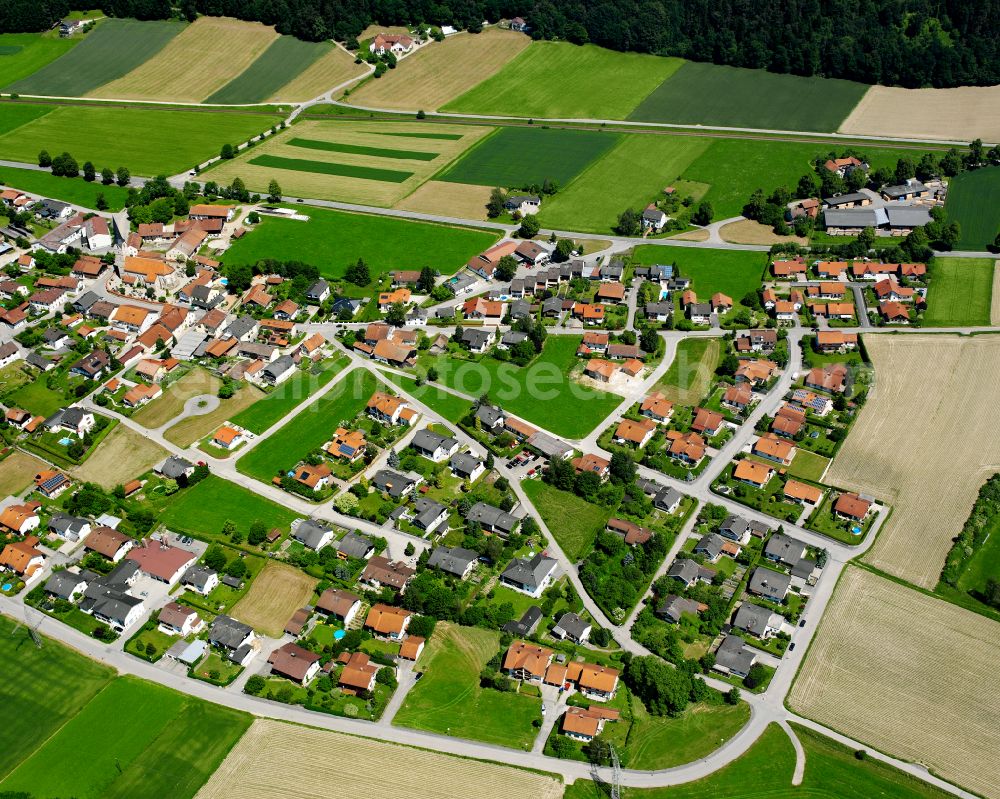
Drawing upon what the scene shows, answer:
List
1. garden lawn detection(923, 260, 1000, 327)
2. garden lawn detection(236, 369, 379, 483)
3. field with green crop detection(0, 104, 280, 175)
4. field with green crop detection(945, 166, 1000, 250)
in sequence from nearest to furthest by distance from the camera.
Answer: garden lawn detection(236, 369, 379, 483) → garden lawn detection(923, 260, 1000, 327) → field with green crop detection(945, 166, 1000, 250) → field with green crop detection(0, 104, 280, 175)

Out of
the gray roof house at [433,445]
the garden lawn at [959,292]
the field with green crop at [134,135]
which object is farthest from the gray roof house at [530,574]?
the field with green crop at [134,135]

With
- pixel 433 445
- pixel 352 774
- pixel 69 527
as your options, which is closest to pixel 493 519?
pixel 433 445

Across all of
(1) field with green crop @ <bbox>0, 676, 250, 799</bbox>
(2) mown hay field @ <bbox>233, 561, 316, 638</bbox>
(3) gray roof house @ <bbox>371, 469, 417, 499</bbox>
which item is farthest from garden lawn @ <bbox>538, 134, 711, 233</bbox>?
(1) field with green crop @ <bbox>0, 676, 250, 799</bbox>

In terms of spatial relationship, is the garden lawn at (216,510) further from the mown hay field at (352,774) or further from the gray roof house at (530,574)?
the mown hay field at (352,774)

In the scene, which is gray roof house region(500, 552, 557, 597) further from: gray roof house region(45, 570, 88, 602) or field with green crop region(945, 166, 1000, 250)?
field with green crop region(945, 166, 1000, 250)

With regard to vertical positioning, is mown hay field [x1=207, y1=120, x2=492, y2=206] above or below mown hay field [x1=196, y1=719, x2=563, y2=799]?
above

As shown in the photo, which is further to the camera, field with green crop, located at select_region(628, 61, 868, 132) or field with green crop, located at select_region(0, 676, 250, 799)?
field with green crop, located at select_region(628, 61, 868, 132)

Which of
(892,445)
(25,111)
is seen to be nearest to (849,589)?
(892,445)
